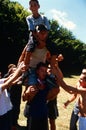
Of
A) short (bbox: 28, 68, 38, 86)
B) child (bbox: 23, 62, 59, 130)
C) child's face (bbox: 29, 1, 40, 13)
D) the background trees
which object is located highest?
the background trees

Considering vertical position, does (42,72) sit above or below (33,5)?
below

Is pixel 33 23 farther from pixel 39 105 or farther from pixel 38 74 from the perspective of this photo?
pixel 39 105

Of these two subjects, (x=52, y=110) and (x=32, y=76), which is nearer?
(x=32, y=76)

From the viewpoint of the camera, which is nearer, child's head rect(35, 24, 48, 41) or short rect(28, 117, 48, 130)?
child's head rect(35, 24, 48, 41)

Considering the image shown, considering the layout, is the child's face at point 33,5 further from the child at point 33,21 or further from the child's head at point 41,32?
the child's head at point 41,32

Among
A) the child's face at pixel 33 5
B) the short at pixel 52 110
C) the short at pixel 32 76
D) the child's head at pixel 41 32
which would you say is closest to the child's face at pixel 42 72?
the short at pixel 32 76

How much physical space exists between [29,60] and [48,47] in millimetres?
456

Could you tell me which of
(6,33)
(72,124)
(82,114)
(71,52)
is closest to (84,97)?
(82,114)

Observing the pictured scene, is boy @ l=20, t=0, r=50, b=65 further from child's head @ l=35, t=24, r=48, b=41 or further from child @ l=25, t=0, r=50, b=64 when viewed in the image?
child's head @ l=35, t=24, r=48, b=41

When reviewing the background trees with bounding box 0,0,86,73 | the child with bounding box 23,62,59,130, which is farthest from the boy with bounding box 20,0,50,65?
the background trees with bounding box 0,0,86,73

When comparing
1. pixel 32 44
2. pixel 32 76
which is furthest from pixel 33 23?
pixel 32 76

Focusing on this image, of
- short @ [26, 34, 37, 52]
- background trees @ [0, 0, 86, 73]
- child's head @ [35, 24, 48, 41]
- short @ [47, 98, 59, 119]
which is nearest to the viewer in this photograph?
child's head @ [35, 24, 48, 41]

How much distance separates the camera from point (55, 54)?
22.9 feet

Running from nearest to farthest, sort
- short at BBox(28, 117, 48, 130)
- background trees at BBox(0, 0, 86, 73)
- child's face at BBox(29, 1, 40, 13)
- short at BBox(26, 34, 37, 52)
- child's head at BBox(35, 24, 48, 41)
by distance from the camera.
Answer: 1. child's head at BBox(35, 24, 48, 41)
2. short at BBox(26, 34, 37, 52)
3. short at BBox(28, 117, 48, 130)
4. child's face at BBox(29, 1, 40, 13)
5. background trees at BBox(0, 0, 86, 73)
